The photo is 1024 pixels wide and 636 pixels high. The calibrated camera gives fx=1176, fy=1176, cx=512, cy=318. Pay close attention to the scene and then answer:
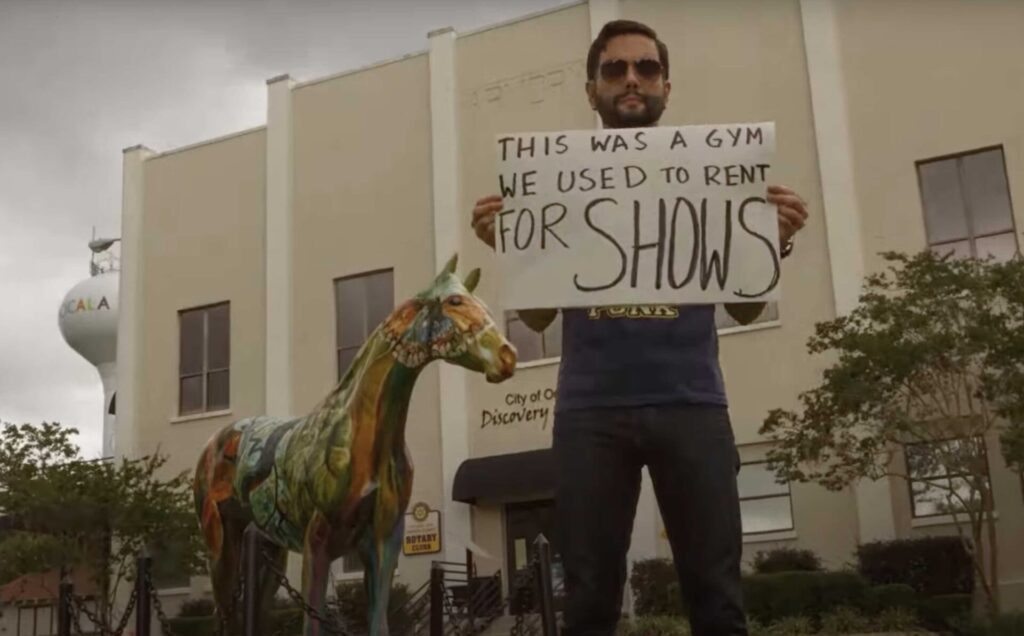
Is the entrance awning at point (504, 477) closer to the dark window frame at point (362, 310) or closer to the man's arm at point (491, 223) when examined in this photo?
the dark window frame at point (362, 310)

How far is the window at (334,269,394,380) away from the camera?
76.8 ft

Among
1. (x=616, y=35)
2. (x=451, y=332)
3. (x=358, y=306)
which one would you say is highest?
(x=358, y=306)

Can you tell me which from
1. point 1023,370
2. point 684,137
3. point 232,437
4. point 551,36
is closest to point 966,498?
point 1023,370

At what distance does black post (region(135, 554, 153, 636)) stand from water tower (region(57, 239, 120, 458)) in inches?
1110

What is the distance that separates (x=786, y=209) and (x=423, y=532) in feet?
62.2

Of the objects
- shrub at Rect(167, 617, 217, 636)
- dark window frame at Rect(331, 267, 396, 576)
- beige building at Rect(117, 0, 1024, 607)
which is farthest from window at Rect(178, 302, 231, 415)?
shrub at Rect(167, 617, 217, 636)

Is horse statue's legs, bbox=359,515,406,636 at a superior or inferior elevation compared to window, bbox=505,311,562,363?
inferior

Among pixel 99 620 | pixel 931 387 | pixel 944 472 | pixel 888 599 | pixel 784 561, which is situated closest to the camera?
pixel 99 620

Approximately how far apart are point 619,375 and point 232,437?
5.45 m

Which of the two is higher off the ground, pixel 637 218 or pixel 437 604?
pixel 637 218

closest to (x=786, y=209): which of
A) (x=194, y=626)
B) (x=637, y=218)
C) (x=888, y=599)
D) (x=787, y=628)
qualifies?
(x=637, y=218)

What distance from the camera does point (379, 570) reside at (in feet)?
22.8

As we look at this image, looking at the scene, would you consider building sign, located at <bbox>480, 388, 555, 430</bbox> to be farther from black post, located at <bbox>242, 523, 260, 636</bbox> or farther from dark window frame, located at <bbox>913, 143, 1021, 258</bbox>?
black post, located at <bbox>242, 523, 260, 636</bbox>

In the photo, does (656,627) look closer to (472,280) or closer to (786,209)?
(472,280)
